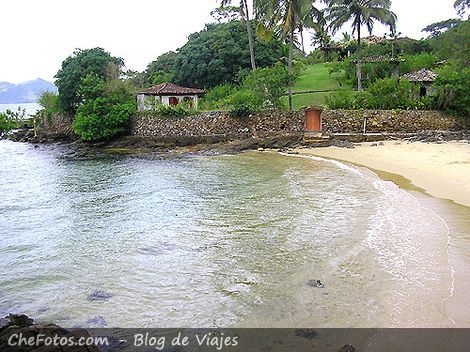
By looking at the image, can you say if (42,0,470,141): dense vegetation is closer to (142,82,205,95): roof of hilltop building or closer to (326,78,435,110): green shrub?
(326,78,435,110): green shrub

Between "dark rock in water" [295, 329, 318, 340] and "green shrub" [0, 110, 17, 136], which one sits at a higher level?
"green shrub" [0, 110, 17, 136]

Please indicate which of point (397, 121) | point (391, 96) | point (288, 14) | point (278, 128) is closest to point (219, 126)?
point (278, 128)

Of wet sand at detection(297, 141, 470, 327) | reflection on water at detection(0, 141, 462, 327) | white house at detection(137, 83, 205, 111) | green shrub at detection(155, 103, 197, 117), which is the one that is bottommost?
reflection on water at detection(0, 141, 462, 327)

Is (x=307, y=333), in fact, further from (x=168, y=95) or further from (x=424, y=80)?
(x=168, y=95)

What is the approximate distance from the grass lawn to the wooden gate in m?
3.32

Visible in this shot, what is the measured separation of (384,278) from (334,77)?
40.6 meters

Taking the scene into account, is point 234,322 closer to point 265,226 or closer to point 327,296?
point 327,296

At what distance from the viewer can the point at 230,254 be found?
10.7 meters

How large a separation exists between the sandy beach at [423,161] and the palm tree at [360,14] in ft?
34.4

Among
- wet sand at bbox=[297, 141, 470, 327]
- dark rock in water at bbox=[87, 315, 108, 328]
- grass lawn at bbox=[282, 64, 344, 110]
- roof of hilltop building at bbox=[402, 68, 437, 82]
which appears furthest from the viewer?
grass lawn at bbox=[282, 64, 344, 110]

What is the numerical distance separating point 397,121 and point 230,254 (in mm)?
26060

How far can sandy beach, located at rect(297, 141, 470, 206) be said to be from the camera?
16.3 metres

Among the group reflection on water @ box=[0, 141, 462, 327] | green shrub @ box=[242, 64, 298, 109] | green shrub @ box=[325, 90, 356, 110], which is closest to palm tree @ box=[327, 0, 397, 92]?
green shrub @ box=[325, 90, 356, 110]

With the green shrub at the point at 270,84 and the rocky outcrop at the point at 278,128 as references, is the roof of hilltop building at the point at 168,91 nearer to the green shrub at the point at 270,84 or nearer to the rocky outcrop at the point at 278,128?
the rocky outcrop at the point at 278,128
